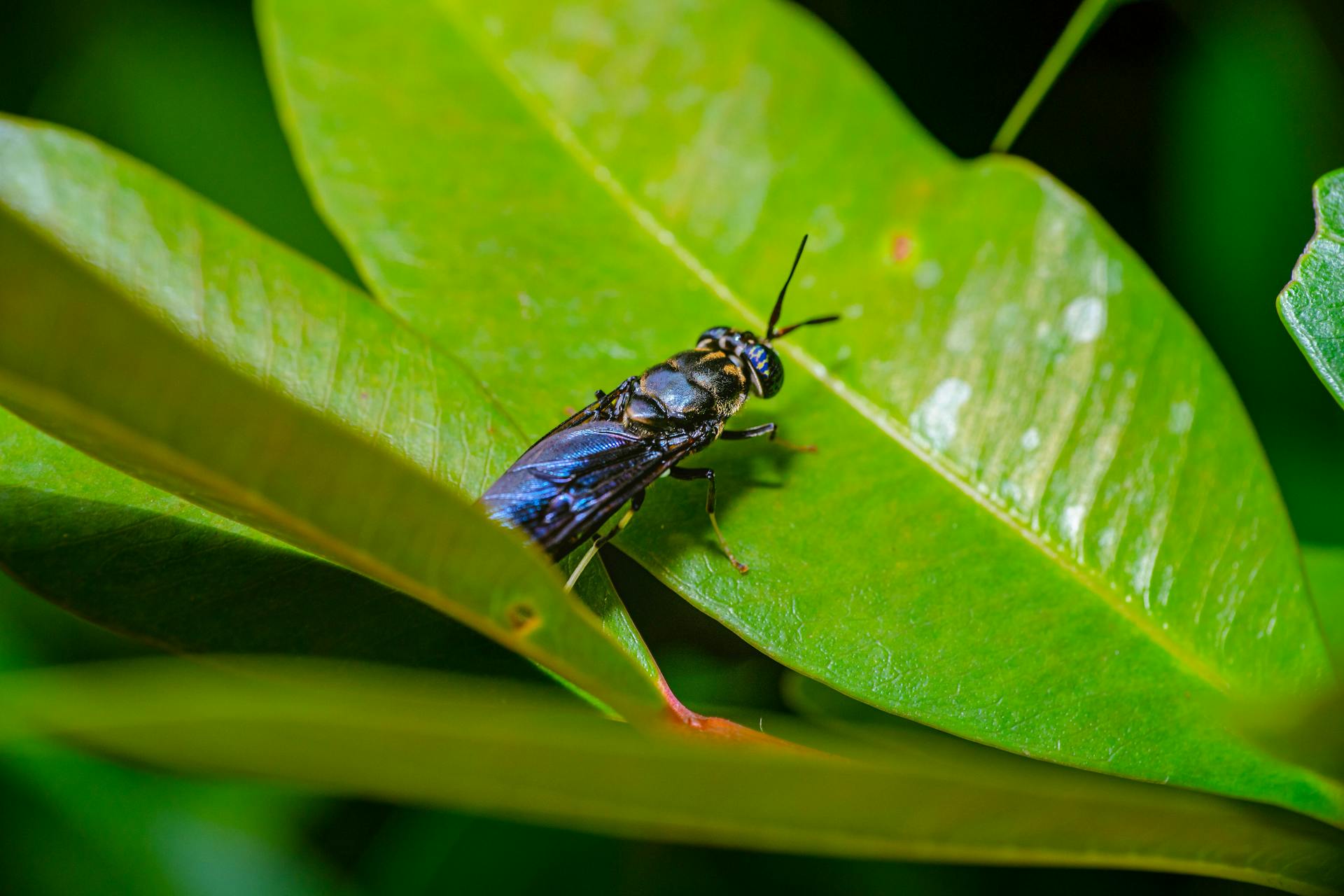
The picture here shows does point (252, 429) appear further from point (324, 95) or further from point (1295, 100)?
point (1295, 100)

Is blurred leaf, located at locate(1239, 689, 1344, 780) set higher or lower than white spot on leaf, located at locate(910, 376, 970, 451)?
higher

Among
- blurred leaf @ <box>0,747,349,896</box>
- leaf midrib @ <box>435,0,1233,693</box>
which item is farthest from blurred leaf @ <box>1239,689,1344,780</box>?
blurred leaf @ <box>0,747,349,896</box>

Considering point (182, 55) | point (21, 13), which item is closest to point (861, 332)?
point (182, 55)

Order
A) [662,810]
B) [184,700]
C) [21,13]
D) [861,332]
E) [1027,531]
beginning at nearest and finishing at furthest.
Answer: [184,700], [662,810], [1027,531], [861,332], [21,13]

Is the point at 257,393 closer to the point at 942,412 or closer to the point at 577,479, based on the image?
the point at 577,479

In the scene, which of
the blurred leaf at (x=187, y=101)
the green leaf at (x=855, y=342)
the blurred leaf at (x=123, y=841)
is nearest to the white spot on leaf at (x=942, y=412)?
the green leaf at (x=855, y=342)

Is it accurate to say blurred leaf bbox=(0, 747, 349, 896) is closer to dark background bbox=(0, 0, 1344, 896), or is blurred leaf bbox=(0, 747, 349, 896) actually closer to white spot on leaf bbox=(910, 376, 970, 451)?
dark background bbox=(0, 0, 1344, 896)

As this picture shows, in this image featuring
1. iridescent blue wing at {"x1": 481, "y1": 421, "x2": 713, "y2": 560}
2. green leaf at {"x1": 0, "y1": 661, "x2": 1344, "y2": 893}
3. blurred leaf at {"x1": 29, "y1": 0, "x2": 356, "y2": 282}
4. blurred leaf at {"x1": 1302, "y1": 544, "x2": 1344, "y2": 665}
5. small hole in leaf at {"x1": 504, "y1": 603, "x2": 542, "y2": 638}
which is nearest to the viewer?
green leaf at {"x1": 0, "y1": 661, "x2": 1344, "y2": 893}
